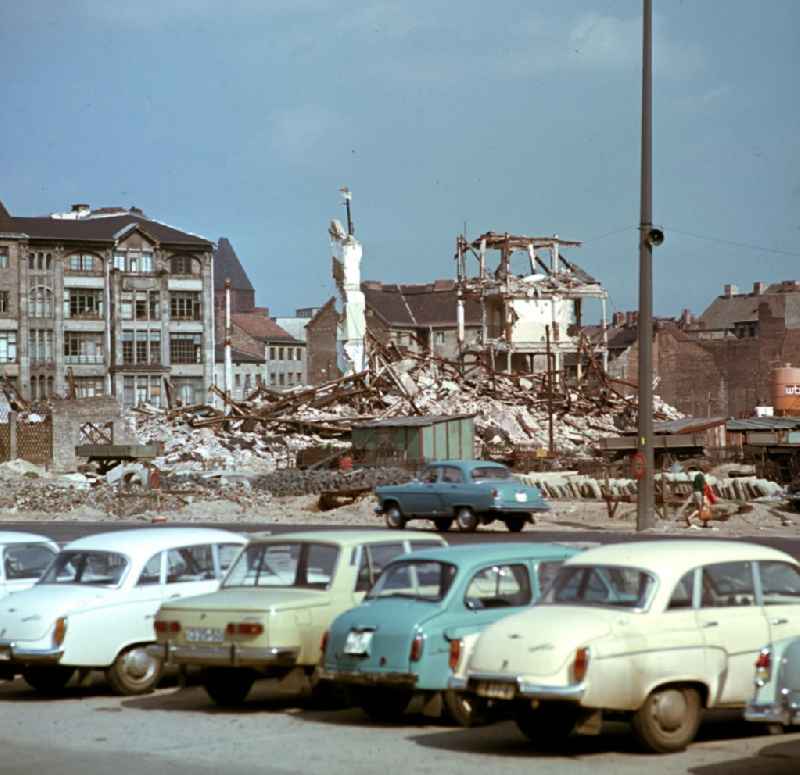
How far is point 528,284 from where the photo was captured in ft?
324

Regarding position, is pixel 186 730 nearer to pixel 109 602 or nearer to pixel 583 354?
pixel 109 602

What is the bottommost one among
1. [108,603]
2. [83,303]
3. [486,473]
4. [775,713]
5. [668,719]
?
[668,719]

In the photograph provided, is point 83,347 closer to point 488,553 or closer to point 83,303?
point 83,303

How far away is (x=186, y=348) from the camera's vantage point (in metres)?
111

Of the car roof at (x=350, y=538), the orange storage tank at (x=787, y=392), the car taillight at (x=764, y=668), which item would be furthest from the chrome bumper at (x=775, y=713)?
the orange storage tank at (x=787, y=392)

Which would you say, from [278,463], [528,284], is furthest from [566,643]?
[528,284]

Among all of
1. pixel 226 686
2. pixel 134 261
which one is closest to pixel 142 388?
pixel 134 261

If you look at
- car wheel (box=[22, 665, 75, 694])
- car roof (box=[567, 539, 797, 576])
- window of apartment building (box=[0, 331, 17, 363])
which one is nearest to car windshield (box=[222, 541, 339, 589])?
car wheel (box=[22, 665, 75, 694])

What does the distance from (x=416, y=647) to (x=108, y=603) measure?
13.0ft

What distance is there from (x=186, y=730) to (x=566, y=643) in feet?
12.3

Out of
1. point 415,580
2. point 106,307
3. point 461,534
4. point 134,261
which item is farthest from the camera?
point 134,261

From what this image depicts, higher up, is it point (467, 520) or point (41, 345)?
point (41, 345)

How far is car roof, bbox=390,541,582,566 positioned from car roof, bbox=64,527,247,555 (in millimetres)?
3232

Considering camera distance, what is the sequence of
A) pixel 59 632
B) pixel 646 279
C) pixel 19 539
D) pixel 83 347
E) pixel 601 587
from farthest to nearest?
1. pixel 83 347
2. pixel 646 279
3. pixel 19 539
4. pixel 59 632
5. pixel 601 587
